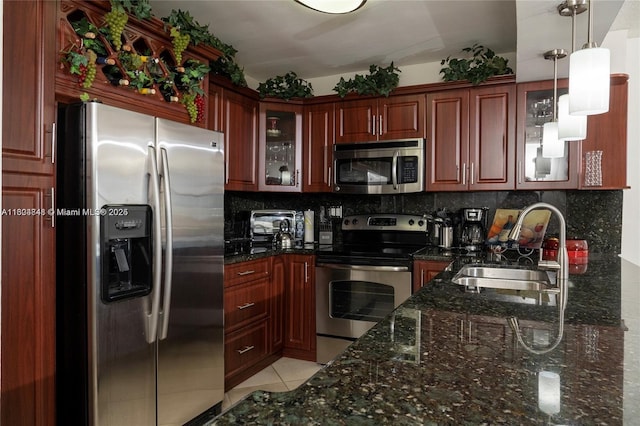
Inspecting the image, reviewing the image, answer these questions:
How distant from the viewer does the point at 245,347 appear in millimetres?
2980

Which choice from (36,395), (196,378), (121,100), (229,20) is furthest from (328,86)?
(36,395)

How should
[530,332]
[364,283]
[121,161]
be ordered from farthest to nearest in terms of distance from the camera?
[364,283] → [121,161] → [530,332]

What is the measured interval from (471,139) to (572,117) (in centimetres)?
150

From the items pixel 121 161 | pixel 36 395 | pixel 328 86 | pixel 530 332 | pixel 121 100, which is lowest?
pixel 36 395

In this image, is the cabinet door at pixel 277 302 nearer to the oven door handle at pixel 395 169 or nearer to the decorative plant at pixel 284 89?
the oven door handle at pixel 395 169

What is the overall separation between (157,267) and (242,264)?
910 millimetres

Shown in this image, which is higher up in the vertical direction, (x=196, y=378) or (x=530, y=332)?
(x=530, y=332)

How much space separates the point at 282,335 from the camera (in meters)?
3.40

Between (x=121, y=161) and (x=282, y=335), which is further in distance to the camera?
(x=282, y=335)

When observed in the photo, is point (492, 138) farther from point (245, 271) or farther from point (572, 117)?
point (245, 271)

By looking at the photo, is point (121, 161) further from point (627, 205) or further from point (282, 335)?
point (627, 205)

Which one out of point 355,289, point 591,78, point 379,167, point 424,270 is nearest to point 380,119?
point 379,167

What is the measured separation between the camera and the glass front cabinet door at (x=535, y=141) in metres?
2.94

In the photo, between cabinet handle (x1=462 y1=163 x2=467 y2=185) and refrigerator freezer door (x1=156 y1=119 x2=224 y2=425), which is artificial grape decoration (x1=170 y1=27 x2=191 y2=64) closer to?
refrigerator freezer door (x1=156 y1=119 x2=224 y2=425)
